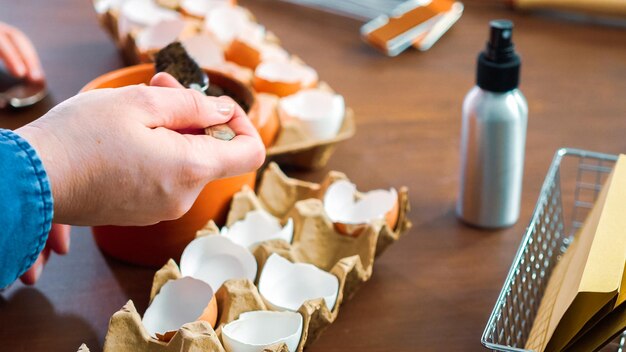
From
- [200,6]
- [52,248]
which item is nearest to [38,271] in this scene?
Answer: [52,248]

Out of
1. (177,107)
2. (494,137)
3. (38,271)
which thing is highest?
(177,107)

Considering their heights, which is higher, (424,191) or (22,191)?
Result: (22,191)

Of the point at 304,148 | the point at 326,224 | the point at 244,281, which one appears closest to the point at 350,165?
the point at 304,148

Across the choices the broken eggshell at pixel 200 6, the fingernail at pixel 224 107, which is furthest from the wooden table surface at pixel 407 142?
the fingernail at pixel 224 107

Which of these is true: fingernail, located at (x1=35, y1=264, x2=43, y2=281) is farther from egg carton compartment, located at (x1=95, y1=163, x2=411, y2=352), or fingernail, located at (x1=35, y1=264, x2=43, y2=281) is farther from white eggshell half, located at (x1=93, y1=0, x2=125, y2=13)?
white eggshell half, located at (x1=93, y1=0, x2=125, y2=13)

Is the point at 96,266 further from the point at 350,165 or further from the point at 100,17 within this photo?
the point at 100,17

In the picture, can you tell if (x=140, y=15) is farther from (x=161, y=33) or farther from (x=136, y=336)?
(x=136, y=336)

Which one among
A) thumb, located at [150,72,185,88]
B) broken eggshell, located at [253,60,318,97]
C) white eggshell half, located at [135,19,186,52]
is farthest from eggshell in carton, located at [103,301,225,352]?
white eggshell half, located at [135,19,186,52]
